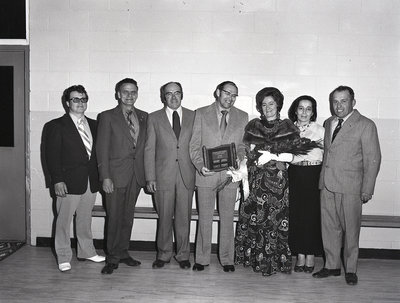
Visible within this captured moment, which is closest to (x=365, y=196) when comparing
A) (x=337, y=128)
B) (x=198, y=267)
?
(x=337, y=128)

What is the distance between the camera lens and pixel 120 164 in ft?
15.5

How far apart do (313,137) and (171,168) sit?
4.49 ft

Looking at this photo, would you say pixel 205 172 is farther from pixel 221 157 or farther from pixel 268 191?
pixel 268 191

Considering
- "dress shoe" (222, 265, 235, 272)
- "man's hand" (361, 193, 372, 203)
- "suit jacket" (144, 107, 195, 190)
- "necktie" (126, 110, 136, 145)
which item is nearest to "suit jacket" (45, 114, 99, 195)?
"necktie" (126, 110, 136, 145)

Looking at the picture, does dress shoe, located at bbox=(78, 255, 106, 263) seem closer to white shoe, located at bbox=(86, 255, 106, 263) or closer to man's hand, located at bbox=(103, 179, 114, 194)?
white shoe, located at bbox=(86, 255, 106, 263)

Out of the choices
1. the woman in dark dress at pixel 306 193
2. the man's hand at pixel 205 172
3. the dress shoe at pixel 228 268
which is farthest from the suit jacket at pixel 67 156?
the woman in dark dress at pixel 306 193

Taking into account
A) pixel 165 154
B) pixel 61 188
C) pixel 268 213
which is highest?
pixel 165 154

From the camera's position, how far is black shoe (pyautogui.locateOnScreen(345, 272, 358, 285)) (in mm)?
4461

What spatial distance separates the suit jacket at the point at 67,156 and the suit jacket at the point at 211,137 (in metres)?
1.05

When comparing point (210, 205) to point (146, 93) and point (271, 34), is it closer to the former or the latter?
point (146, 93)

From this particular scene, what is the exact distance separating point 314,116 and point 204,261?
1.77 m

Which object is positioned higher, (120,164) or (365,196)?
(120,164)

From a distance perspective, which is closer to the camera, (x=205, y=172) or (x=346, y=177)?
(x=346, y=177)

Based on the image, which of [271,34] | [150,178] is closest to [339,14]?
[271,34]
